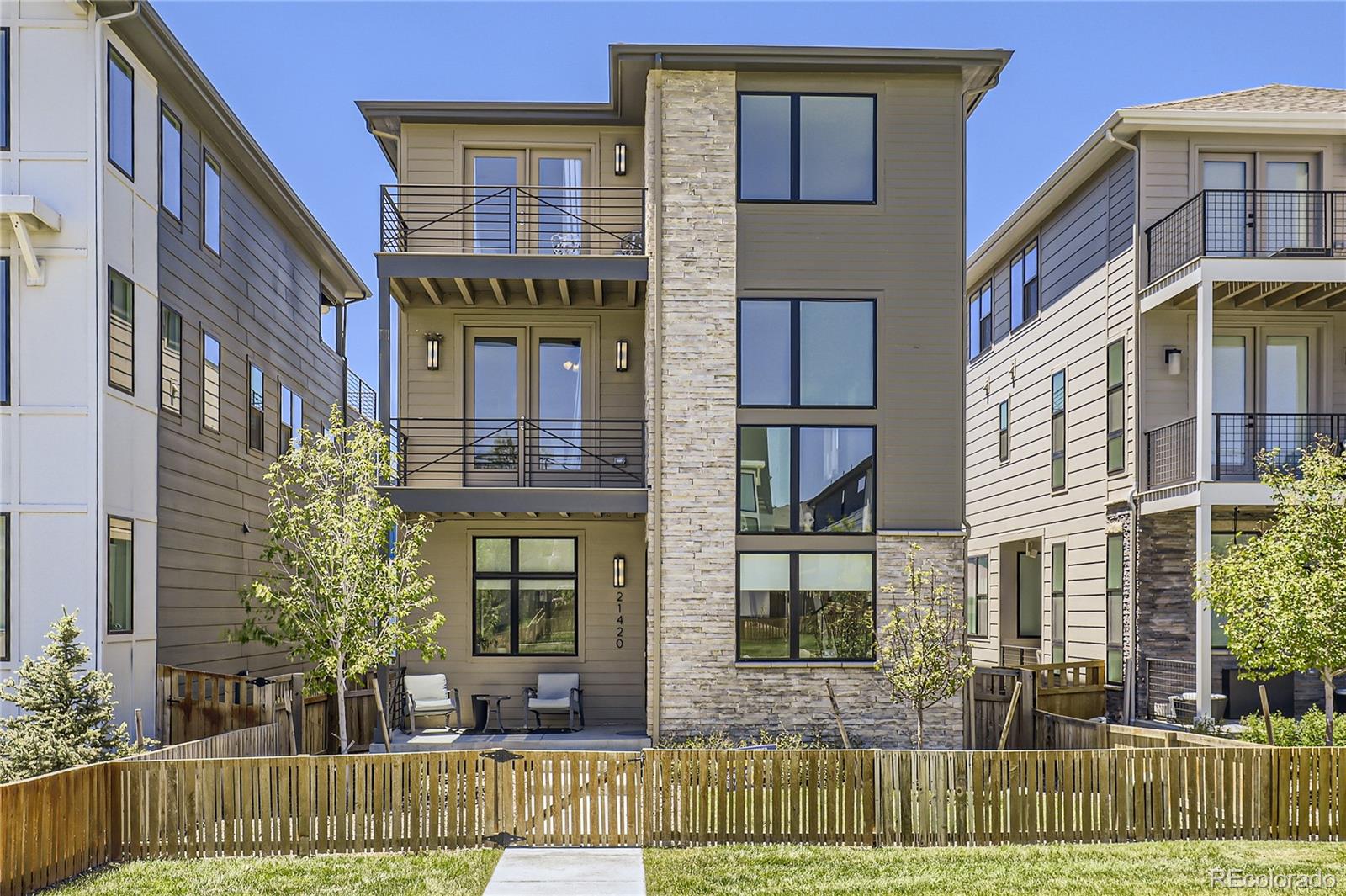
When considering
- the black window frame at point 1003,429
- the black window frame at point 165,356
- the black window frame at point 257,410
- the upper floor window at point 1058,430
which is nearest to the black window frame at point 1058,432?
the upper floor window at point 1058,430

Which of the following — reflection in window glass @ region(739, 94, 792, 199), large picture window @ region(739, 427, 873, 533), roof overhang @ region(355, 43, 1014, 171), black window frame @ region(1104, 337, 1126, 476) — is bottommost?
large picture window @ region(739, 427, 873, 533)

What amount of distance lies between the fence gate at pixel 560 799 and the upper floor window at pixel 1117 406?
405 inches

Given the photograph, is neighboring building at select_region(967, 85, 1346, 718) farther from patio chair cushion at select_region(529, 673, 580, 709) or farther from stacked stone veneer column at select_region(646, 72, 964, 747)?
patio chair cushion at select_region(529, 673, 580, 709)

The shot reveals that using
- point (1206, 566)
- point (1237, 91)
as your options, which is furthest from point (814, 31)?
point (1206, 566)

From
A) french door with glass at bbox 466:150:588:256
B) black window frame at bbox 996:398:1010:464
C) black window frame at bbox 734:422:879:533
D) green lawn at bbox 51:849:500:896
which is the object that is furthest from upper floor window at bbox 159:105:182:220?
black window frame at bbox 996:398:1010:464

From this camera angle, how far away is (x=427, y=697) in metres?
15.6

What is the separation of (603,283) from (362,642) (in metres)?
5.86

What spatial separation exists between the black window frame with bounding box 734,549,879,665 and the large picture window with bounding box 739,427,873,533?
1.07ft

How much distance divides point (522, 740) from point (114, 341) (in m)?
6.54

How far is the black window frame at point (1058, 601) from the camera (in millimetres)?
19641

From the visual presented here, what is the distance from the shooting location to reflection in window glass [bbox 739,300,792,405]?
15.1 meters

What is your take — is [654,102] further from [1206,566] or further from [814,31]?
[1206,566]

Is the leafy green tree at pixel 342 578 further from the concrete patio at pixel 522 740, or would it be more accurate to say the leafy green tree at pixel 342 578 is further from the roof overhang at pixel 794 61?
the roof overhang at pixel 794 61

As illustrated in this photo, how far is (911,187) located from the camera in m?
15.2
